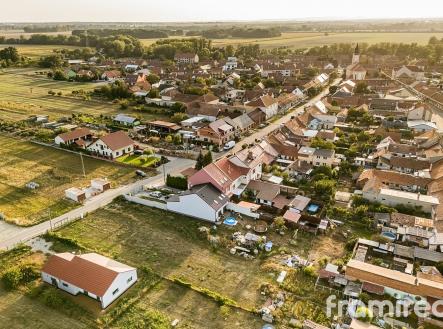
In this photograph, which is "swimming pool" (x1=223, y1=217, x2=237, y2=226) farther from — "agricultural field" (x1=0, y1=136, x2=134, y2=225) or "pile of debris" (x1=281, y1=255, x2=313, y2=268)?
"agricultural field" (x1=0, y1=136, x2=134, y2=225)

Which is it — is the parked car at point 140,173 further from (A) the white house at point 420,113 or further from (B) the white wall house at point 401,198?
(A) the white house at point 420,113

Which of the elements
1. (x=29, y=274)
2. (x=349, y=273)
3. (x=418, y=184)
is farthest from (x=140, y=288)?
(x=418, y=184)

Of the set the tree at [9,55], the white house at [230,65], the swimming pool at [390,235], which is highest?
the tree at [9,55]

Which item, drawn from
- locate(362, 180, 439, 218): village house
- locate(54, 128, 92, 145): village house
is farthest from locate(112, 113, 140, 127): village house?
locate(362, 180, 439, 218): village house

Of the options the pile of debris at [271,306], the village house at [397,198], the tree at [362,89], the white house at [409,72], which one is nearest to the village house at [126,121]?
the village house at [397,198]

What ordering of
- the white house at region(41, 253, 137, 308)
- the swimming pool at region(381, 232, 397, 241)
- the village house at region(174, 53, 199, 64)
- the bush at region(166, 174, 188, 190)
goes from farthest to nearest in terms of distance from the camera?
the village house at region(174, 53, 199, 64), the bush at region(166, 174, 188, 190), the swimming pool at region(381, 232, 397, 241), the white house at region(41, 253, 137, 308)

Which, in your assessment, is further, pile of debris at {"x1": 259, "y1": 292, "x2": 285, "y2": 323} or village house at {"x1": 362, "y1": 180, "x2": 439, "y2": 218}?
village house at {"x1": 362, "y1": 180, "x2": 439, "y2": 218}

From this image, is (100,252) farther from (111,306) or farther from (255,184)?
(255,184)
